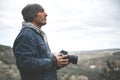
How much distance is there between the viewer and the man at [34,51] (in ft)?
10.1

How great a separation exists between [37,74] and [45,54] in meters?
0.27

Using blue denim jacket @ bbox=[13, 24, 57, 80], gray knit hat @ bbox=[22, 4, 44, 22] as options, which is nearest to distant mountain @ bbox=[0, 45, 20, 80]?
gray knit hat @ bbox=[22, 4, 44, 22]

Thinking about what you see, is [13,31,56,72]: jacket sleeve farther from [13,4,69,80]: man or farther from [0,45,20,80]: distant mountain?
[0,45,20,80]: distant mountain

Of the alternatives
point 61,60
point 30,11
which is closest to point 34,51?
point 61,60

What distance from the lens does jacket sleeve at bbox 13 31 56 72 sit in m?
3.07

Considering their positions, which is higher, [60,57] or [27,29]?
[27,29]

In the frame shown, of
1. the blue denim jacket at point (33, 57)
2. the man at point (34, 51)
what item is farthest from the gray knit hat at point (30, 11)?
the blue denim jacket at point (33, 57)

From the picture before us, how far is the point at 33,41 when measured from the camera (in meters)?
3.22

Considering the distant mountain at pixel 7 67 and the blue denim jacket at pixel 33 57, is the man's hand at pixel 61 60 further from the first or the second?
the distant mountain at pixel 7 67

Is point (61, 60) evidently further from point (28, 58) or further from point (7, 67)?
point (7, 67)

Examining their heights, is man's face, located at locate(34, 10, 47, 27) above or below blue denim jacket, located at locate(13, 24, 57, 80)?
above

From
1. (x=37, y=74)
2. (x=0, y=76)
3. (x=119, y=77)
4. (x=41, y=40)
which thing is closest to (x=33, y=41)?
(x=41, y=40)

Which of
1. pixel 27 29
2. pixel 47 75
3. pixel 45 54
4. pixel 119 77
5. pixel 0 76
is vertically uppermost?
pixel 27 29

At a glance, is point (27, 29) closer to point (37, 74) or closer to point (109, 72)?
point (37, 74)
